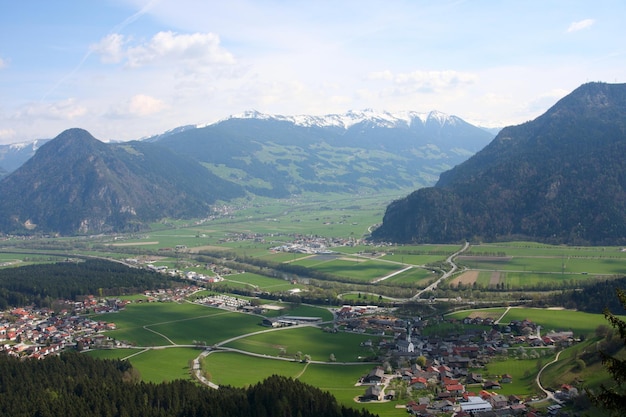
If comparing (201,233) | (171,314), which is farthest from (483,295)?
(201,233)

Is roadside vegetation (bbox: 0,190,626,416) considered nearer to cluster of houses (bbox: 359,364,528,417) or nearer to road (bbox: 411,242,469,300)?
road (bbox: 411,242,469,300)

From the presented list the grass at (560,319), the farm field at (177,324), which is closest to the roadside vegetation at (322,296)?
the grass at (560,319)

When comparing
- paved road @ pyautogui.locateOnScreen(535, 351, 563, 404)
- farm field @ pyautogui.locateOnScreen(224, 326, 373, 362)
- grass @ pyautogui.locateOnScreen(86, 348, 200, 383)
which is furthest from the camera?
farm field @ pyautogui.locateOnScreen(224, 326, 373, 362)

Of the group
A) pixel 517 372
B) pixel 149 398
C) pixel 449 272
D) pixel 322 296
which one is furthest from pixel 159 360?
pixel 449 272

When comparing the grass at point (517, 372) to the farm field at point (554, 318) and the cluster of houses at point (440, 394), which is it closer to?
the cluster of houses at point (440, 394)

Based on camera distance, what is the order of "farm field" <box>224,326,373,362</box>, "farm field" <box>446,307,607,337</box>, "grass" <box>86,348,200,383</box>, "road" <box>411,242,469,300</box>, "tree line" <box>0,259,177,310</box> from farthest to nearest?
"tree line" <box>0,259,177,310</box>
"road" <box>411,242,469,300</box>
"farm field" <box>446,307,607,337</box>
"farm field" <box>224,326,373,362</box>
"grass" <box>86,348,200,383</box>

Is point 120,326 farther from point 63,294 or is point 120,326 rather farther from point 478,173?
point 478,173

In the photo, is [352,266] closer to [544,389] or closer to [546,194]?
[546,194]

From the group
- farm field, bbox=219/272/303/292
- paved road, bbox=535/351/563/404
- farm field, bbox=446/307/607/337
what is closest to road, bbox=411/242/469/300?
farm field, bbox=446/307/607/337
